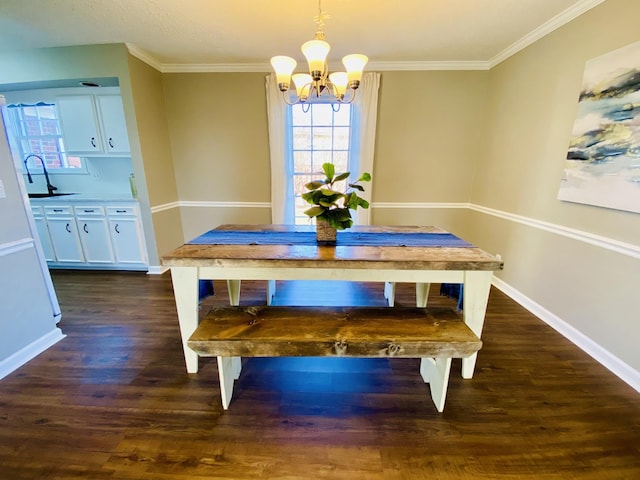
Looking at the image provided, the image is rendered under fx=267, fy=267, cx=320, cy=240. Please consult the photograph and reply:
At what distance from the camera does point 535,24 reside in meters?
2.29

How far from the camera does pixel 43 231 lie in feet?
10.7

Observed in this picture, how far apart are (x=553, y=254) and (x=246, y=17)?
10.8 feet

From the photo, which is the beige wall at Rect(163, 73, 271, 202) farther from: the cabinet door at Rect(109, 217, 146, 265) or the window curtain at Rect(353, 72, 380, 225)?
the window curtain at Rect(353, 72, 380, 225)

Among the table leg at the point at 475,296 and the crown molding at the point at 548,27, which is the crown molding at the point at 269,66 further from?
the table leg at the point at 475,296

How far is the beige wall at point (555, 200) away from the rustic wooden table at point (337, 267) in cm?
102

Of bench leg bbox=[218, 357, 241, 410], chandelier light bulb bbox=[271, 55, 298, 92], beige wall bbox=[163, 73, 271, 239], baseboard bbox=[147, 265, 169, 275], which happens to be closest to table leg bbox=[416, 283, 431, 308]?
bench leg bbox=[218, 357, 241, 410]

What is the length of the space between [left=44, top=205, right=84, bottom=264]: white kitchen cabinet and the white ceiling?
5.67 feet

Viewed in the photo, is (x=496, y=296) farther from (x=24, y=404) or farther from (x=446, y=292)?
(x=24, y=404)

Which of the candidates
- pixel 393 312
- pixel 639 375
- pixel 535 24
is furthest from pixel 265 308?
pixel 535 24

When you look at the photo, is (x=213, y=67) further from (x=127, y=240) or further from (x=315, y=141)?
(x=127, y=240)

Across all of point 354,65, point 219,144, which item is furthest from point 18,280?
point 354,65

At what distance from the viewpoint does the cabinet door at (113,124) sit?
10.3 ft

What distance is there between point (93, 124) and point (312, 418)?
4.00 metres

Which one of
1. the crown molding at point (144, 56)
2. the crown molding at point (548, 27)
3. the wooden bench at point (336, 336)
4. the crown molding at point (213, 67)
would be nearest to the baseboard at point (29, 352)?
the wooden bench at point (336, 336)
